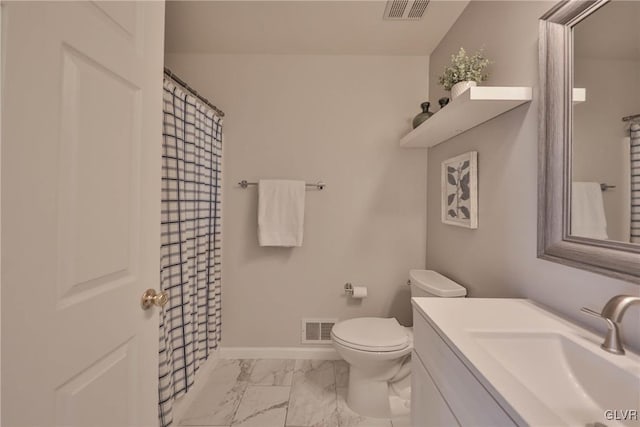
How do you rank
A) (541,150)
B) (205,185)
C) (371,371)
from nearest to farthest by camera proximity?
(541,150) → (371,371) → (205,185)

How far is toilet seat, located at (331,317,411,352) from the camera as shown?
143 cm

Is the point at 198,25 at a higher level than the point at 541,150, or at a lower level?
higher

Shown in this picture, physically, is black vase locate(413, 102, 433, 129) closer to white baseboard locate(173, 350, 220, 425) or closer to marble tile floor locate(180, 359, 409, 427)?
marble tile floor locate(180, 359, 409, 427)

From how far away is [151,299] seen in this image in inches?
33.9

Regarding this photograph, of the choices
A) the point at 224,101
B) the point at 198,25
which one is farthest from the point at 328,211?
the point at 198,25

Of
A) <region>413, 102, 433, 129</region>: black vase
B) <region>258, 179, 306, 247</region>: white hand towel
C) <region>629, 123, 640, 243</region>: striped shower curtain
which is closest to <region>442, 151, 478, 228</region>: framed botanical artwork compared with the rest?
<region>413, 102, 433, 129</region>: black vase

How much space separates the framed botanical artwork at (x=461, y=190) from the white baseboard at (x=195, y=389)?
184 cm

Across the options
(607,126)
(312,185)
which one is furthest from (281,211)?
(607,126)

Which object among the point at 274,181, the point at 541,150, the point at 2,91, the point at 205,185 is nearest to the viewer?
the point at 2,91

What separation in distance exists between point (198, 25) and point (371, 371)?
7.68 feet

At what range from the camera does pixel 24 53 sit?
1.65 ft

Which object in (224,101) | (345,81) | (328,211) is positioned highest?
(345,81)

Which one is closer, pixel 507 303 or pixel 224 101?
pixel 507 303

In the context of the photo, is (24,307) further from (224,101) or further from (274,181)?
(224,101)
